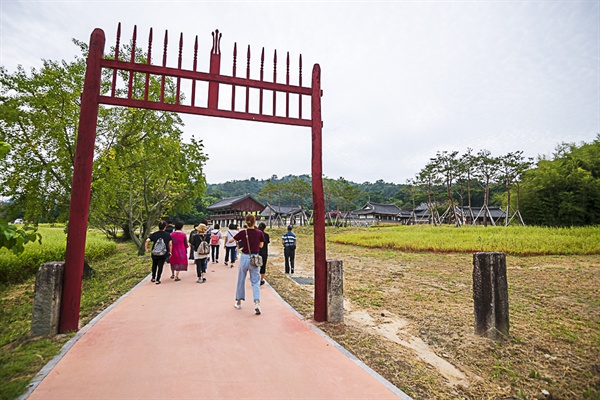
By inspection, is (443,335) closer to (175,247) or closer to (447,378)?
(447,378)

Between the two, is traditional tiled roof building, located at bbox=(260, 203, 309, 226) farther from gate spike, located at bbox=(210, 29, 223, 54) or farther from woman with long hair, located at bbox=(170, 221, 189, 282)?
gate spike, located at bbox=(210, 29, 223, 54)

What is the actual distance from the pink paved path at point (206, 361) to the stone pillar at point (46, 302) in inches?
18.9

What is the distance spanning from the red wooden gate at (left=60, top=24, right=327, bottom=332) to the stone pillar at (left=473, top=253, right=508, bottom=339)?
2.30 m

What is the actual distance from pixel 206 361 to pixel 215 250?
25.5ft

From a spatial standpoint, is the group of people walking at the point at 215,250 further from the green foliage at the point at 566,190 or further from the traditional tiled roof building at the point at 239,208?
the traditional tiled roof building at the point at 239,208

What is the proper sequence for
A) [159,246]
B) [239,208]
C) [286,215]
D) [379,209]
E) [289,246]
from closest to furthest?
[159,246] < [289,246] < [239,208] < [286,215] < [379,209]

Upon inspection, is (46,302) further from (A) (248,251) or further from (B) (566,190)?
(B) (566,190)

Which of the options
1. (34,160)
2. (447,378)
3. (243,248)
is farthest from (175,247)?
(447,378)

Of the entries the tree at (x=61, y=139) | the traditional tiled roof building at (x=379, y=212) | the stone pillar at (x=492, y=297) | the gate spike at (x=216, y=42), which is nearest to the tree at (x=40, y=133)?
the tree at (x=61, y=139)

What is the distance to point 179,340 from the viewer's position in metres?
3.81

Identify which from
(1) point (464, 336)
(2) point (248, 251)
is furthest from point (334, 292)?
(1) point (464, 336)

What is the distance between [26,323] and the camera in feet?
16.1

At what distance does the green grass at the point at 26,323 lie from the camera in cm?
293

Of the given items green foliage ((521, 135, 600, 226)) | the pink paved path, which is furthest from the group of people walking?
green foliage ((521, 135, 600, 226))
